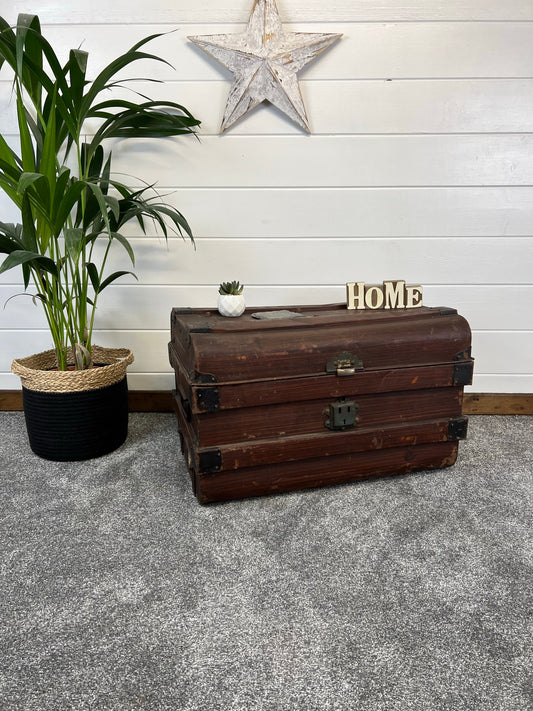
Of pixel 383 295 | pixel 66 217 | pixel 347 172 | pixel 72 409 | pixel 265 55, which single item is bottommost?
pixel 72 409

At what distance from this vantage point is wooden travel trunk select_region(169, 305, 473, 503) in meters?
1.39

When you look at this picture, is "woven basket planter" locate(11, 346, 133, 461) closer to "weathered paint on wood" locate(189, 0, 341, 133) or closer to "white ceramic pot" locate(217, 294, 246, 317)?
"white ceramic pot" locate(217, 294, 246, 317)

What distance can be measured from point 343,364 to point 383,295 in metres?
0.38

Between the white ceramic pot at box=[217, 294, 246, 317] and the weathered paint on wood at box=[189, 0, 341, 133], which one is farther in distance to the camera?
the weathered paint on wood at box=[189, 0, 341, 133]

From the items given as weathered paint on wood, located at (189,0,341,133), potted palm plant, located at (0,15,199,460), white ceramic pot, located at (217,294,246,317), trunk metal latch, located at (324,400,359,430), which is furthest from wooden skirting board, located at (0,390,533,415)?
weathered paint on wood, located at (189,0,341,133)

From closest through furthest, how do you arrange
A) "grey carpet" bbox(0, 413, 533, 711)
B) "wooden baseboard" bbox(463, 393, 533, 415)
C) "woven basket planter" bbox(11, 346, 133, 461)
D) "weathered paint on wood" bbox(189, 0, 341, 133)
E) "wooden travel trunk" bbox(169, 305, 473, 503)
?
"grey carpet" bbox(0, 413, 533, 711) → "wooden travel trunk" bbox(169, 305, 473, 503) → "woven basket planter" bbox(11, 346, 133, 461) → "weathered paint on wood" bbox(189, 0, 341, 133) → "wooden baseboard" bbox(463, 393, 533, 415)

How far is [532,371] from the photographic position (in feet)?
7.06

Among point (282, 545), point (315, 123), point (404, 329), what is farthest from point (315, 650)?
point (315, 123)

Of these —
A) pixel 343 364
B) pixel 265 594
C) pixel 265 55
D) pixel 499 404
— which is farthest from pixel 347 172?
pixel 265 594

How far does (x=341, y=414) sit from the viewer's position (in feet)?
4.84

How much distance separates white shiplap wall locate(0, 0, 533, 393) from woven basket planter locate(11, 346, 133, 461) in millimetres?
454

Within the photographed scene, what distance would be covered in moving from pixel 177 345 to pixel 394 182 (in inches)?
43.0

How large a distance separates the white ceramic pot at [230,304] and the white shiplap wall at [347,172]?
43 cm

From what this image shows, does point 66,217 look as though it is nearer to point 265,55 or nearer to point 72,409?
point 72,409
